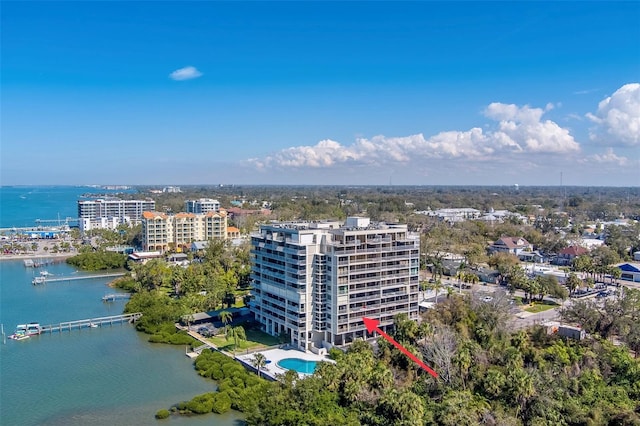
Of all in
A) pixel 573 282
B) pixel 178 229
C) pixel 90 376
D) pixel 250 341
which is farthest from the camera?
pixel 178 229

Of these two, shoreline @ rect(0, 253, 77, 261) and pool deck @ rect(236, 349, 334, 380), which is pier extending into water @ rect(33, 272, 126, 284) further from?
pool deck @ rect(236, 349, 334, 380)

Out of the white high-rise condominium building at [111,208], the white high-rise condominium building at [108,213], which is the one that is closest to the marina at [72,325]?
the white high-rise condominium building at [108,213]

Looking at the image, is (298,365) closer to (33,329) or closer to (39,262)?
(33,329)

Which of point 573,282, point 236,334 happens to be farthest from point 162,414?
point 573,282

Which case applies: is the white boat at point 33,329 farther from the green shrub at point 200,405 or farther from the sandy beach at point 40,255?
the sandy beach at point 40,255

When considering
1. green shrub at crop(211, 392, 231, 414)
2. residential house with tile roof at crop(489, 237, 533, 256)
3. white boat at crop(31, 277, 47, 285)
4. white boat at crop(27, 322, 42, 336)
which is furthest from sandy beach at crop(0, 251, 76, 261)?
residential house with tile roof at crop(489, 237, 533, 256)

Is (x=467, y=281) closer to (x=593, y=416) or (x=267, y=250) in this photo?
(x=267, y=250)
